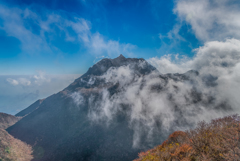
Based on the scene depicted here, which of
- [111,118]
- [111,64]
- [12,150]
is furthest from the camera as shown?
[111,64]

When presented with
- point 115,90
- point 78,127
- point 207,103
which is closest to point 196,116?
point 207,103

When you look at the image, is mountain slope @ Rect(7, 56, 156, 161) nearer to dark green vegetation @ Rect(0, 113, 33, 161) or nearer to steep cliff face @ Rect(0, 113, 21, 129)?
dark green vegetation @ Rect(0, 113, 33, 161)

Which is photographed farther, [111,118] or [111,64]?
[111,64]

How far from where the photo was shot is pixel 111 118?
73.0 meters

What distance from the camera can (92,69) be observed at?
123375 millimetres

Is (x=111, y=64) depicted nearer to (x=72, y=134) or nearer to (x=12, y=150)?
(x=72, y=134)

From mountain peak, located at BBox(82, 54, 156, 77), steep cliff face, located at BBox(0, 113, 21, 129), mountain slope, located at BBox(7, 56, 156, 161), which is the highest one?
mountain peak, located at BBox(82, 54, 156, 77)

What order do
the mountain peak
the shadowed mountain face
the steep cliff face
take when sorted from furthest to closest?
the mountain peak → the steep cliff face → the shadowed mountain face

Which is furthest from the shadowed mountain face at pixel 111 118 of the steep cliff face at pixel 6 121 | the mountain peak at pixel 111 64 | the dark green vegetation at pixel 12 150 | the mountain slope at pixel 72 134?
the mountain peak at pixel 111 64

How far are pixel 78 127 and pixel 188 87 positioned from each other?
335ft

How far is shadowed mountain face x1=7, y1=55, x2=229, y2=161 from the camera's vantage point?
187ft

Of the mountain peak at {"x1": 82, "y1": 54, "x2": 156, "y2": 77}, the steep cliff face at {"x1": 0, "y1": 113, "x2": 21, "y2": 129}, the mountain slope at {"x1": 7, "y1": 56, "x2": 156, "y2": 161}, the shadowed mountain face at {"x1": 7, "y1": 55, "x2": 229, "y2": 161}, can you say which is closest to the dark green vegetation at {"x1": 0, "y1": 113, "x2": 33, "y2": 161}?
the steep cliff face at {"x1": 0, "y1": 113, "x2": 21, "y2": 129}

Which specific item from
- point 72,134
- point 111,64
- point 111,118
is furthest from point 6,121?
point 111,64

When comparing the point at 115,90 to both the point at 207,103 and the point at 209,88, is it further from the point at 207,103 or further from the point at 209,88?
the point at 209,88
